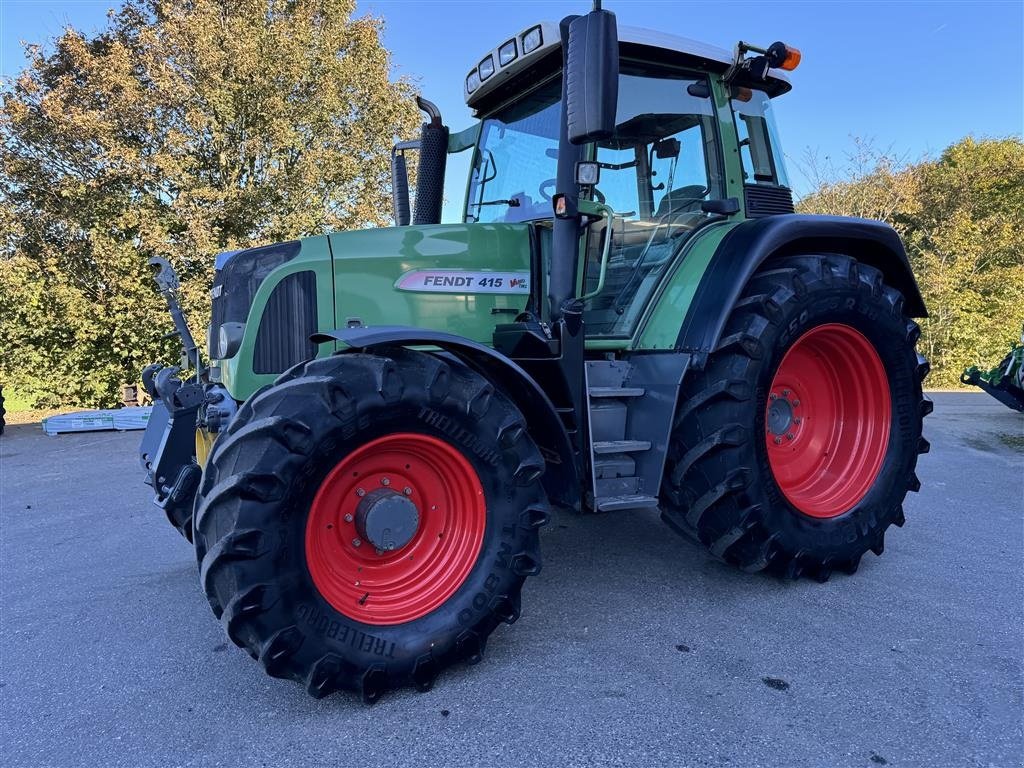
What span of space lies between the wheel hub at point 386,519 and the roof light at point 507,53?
2115 mm

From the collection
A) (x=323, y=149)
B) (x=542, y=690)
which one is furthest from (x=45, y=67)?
(x=542, y=690)

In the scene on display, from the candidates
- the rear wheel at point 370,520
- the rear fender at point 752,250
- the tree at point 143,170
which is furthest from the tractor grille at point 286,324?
the tree at point 143,170

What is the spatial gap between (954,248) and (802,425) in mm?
17737

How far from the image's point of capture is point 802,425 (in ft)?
11.6

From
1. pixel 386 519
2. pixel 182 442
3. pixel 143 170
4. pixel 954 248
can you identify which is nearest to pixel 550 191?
pixel 386 519

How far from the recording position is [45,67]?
11.1 meters

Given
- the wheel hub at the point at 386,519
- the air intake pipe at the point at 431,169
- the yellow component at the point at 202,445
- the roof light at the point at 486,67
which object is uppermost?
the roof light at the point at 486,67

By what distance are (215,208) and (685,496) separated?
10.2m

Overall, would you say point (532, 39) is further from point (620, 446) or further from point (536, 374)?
point (620, 446)

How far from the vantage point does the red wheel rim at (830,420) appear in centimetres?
338

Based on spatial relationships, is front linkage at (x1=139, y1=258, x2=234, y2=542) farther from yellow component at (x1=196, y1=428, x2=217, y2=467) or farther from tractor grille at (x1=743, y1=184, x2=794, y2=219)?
tractor grille at (x1=743, y1=184, x2=794, y2=219)

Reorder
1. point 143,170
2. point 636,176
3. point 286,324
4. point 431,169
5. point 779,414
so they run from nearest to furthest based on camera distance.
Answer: point 286,324
point 636,176
point 779,414
point 431,169
point 143,170

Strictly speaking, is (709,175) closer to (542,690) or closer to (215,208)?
(542,690)

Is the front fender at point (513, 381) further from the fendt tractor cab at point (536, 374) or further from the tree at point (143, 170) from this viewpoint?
the tree at point (143, 170)
